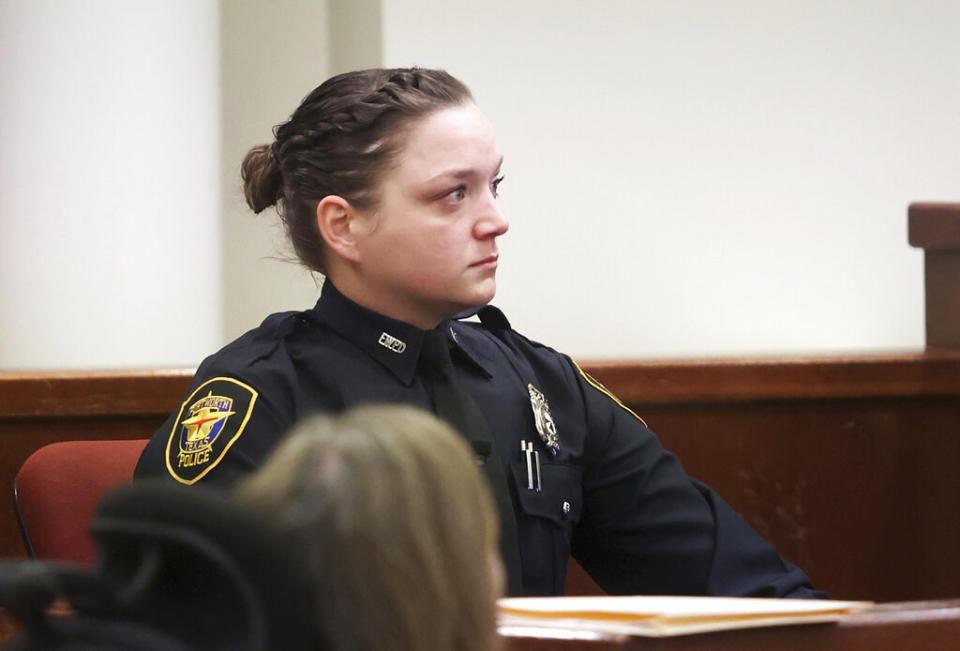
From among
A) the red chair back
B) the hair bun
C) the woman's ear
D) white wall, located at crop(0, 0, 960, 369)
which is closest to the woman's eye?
the woman's ear

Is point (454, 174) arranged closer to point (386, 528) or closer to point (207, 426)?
point (207, 426)

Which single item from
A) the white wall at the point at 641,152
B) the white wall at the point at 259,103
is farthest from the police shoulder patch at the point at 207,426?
the white wall at the point at 259,103

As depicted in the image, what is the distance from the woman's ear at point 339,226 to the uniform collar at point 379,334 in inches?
2.3

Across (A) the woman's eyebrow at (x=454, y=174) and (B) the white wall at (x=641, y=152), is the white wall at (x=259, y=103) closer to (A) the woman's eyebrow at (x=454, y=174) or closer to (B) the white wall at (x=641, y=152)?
(B) the white wall at (x=641, y=152)

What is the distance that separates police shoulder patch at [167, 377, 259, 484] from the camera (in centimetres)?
128

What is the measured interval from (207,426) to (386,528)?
2.78ft

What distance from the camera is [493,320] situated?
1.63 meters

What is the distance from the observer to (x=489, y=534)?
20.8 inches

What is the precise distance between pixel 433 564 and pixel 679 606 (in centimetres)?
43

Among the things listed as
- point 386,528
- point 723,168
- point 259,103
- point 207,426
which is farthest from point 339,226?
point 723,168

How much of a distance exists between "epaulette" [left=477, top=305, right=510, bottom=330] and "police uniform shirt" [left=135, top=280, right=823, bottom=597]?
0.05 meters

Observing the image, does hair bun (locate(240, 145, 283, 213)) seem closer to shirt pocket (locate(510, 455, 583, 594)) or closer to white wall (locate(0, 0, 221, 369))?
shirt pocket (locate(510, 455, 583, 594))

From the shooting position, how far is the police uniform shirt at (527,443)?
133 cm

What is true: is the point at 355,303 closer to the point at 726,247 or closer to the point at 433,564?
the point at 433,564
